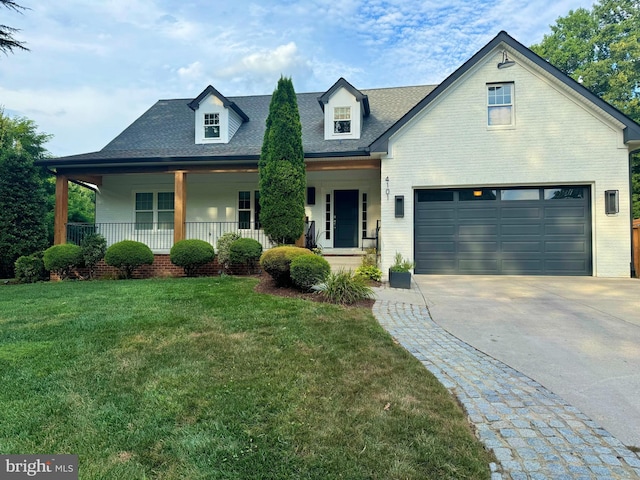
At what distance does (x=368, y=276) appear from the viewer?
9133 mm

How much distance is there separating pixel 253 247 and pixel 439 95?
6.88 metres

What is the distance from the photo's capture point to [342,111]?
41.4ft

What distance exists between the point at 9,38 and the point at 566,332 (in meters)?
15.3

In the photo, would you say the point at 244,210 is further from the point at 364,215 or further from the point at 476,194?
the point at 476,194

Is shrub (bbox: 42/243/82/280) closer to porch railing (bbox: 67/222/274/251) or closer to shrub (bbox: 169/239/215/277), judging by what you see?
porch railing (bbox: 67/222/274/251)

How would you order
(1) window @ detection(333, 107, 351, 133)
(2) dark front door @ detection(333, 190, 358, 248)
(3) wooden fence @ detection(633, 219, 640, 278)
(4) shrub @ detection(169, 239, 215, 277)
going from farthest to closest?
(2) dark front door @ detection(333, 190, 358, 248) < (1) window @ detection(333, 107, 351, 133) < (4) shrub @ detection(169, 239, 215, 277) < (3) wooden fence @ detection(633, 219, 640, 278)

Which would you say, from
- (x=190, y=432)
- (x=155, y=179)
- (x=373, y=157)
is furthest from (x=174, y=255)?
(x=190, y=432)

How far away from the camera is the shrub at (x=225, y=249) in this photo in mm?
10398

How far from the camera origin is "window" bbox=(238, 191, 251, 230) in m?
13.5

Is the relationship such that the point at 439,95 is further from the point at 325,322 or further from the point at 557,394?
the point at 557,394

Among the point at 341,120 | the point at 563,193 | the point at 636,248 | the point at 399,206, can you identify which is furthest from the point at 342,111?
the point at 636,248

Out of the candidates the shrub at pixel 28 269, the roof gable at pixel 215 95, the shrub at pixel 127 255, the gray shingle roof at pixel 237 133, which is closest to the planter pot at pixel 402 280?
the gray shingle roof at pixel 237 133

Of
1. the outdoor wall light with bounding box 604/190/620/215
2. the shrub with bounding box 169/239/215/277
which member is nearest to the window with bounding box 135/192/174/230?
the shrub with bounding box 169/239/215/277

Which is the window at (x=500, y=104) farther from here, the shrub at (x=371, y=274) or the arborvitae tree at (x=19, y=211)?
the arborvitae tree at (x=19, y=211)
